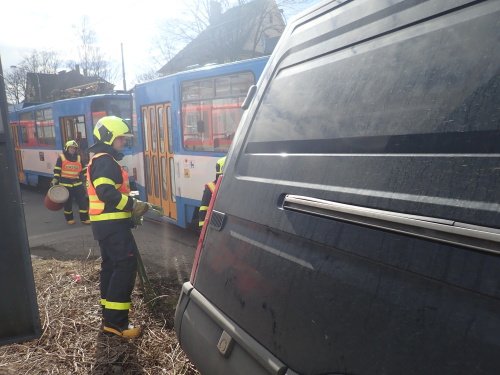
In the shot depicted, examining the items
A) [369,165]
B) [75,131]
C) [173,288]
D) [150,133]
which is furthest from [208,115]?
[75,131]

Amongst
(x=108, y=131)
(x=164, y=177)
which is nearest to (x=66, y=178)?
(x=164, y=177)

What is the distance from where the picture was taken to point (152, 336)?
3.24m

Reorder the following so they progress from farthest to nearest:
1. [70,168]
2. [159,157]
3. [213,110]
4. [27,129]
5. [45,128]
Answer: [27,129] → [45,128] → [70,168] → [159,157] → [213,110]

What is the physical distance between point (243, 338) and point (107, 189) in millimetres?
2344

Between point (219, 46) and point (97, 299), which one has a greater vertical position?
point (219, 46)

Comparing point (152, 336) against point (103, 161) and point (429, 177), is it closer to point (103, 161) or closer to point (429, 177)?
point (103, 161)

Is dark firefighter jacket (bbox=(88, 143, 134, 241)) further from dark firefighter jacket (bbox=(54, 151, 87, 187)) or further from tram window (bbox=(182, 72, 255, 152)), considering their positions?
dark firefighter jacket (bbox=(54, 151, 87, 187))

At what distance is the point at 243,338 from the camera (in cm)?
134

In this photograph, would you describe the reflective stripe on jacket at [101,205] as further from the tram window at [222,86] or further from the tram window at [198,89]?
the tram window at [198,89]

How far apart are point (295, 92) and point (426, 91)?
556mm

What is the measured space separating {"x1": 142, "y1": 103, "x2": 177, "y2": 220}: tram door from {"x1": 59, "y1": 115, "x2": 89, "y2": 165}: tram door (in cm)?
341

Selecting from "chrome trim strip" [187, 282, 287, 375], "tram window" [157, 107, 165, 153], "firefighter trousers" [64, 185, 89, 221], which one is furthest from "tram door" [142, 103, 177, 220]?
"chrome trim strip" [187, 282, 287, 375]

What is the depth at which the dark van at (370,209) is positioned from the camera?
0.82 meters

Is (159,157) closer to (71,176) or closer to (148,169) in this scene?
(148,169)
